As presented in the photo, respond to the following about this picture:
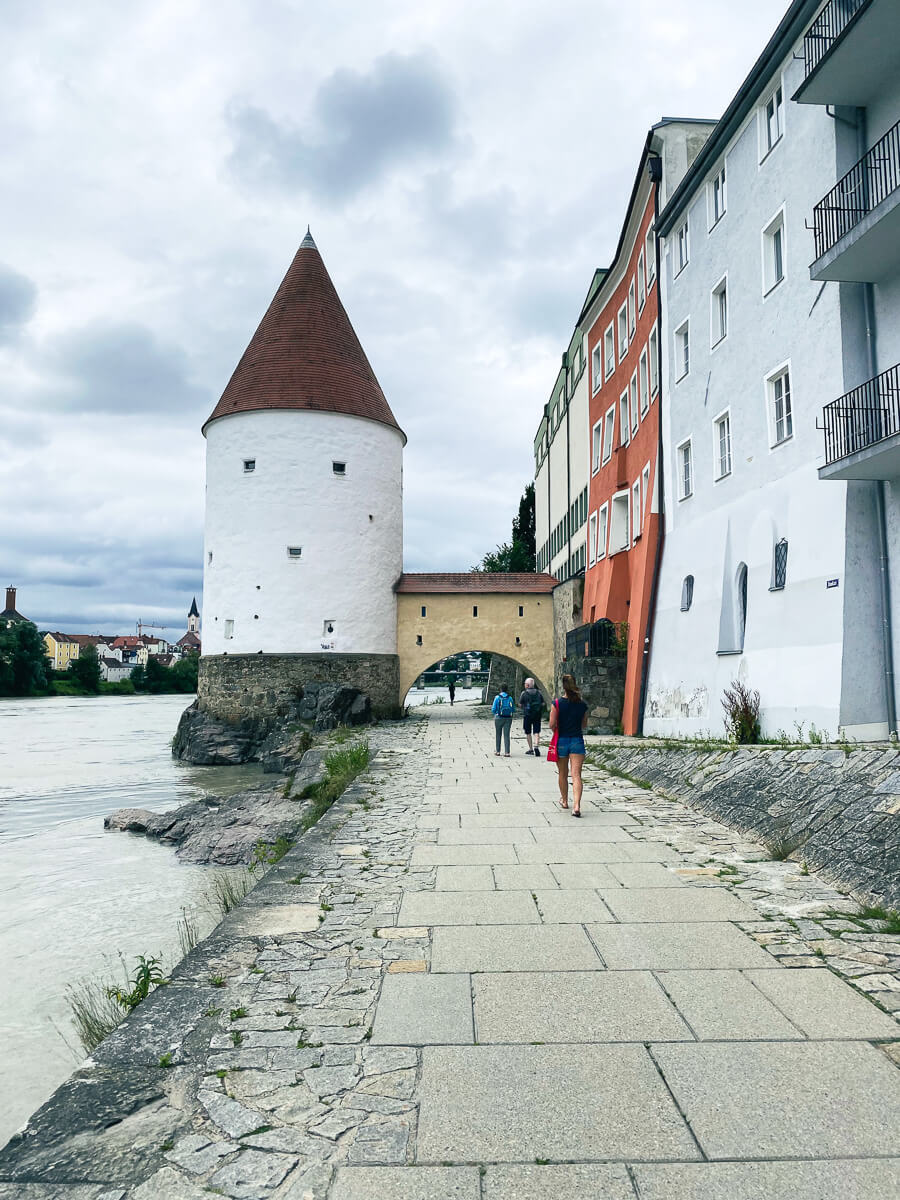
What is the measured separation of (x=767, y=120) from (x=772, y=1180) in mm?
16404

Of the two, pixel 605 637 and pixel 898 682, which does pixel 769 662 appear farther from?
pixel 605 637

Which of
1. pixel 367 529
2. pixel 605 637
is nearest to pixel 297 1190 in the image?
pixel 605 637

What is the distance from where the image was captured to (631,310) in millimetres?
24109

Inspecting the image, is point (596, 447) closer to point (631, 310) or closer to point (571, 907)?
point (631, 310)

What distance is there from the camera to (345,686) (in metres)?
30.6

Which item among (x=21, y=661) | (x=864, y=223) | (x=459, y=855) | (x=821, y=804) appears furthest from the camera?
(x=21, y=661)

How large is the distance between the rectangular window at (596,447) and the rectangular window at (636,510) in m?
4.72

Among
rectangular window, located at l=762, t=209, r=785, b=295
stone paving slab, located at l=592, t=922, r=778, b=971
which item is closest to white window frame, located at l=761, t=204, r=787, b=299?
rectangular window, located at l=762, t=209, r=785, b=295

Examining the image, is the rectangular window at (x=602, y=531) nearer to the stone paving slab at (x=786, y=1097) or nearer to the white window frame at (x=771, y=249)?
the white window frame at (x=771, y=249)

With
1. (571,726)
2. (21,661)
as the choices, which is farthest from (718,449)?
(21,661)

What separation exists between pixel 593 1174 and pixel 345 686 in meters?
28.2

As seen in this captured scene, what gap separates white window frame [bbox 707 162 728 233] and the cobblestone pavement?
46.2 feet

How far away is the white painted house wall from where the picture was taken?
41.1 feet

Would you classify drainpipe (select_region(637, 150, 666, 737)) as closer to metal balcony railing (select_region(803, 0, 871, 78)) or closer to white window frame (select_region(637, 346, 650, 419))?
white window frame (select_region(637, 346, 650, 419))
